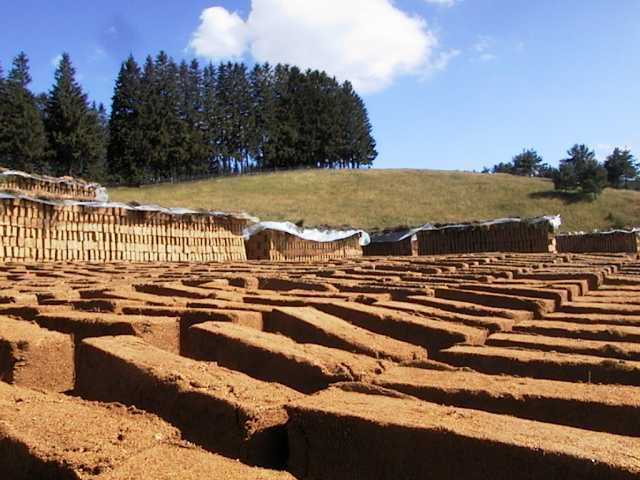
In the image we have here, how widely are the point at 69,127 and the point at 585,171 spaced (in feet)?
120

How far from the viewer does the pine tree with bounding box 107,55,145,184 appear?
45.7 meters

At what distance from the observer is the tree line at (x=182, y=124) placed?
41.6m

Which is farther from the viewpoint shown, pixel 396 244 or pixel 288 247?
pixel 396 244

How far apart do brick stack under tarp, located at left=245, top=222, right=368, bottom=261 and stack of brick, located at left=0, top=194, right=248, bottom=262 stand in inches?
24.7

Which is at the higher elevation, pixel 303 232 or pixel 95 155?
pixel 95 155

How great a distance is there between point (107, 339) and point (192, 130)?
50142mm

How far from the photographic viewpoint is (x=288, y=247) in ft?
36.3

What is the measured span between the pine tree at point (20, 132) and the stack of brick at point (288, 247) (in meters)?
34.3

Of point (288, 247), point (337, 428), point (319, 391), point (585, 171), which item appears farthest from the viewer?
point (585, 171)

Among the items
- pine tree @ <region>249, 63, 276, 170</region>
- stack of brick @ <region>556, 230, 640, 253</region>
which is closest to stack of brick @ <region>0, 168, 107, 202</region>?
stack of brick @ <region>556, 230, 640, 253</region>

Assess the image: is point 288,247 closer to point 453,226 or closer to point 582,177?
point 453,226

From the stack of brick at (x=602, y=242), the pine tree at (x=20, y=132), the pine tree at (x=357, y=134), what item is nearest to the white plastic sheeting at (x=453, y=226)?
the stack of brick at (x=602, y=242)

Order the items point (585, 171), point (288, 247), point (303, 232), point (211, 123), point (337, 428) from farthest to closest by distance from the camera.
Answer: point (211, 123)
point (585, 171)
point (303, 232)
point (288, 247)
point (337, 428)

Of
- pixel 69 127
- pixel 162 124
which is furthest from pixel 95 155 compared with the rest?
pixel 162 124
